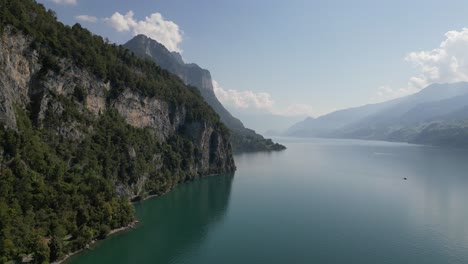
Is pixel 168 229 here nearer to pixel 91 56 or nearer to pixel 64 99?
pixel 64 99

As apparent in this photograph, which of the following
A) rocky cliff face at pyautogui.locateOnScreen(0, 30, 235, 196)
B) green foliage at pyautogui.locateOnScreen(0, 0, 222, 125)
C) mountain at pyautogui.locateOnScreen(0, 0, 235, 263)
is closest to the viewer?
mountain at pyautogui.locateOnScreen(0, 0, 235, 263)

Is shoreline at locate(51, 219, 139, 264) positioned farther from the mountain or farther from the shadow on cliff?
the shadow on cliff

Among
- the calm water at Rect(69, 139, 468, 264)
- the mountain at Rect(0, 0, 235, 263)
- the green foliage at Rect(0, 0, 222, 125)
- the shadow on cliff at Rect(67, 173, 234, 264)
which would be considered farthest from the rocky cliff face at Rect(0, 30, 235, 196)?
the calm water at Rect(69, 139, 468, 264)

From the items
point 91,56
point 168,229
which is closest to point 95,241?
point 168,229

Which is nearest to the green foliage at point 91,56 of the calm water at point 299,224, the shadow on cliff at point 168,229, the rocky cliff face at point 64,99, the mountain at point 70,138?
Result: the mountain at point 70,138

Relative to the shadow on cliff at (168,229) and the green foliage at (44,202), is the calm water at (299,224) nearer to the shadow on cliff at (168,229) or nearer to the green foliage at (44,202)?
the shadow on cliff at (168,229)

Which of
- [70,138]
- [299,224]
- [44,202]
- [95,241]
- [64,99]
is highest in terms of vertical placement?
[64,99]
